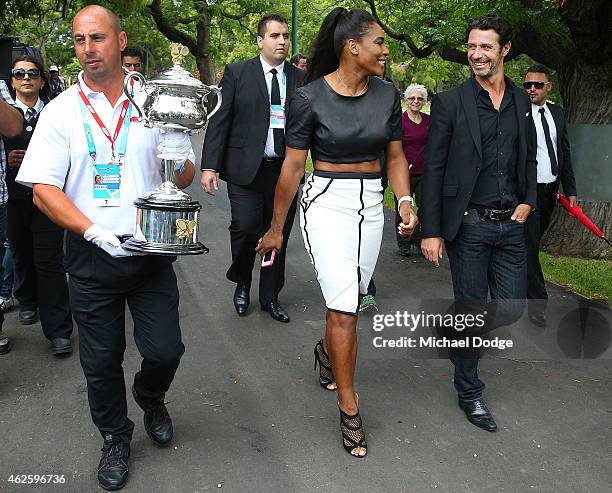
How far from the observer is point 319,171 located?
3.95 m

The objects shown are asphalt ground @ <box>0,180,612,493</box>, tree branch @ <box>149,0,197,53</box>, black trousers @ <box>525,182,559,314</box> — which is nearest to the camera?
asphalt ground @ <box>0,180,612,493</box>

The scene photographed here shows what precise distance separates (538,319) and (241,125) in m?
2.88

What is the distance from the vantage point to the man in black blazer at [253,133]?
5.77 metres

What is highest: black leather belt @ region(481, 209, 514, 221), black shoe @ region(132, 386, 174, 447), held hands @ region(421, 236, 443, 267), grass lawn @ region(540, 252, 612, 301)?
black leather belt @ region(481, 209, 514, 221)

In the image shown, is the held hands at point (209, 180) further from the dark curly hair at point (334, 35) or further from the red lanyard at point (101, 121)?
the red lanyard at point (101, 121)

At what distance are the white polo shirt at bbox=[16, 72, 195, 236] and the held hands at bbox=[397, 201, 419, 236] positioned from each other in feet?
4.57

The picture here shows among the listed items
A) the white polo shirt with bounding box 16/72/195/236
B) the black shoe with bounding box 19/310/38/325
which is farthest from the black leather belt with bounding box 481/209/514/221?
the black shoe with bounding box 19/310/38/325

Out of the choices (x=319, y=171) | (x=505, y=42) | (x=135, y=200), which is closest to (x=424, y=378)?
(x=319, y=171)

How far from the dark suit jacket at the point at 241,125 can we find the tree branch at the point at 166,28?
77.1 feet

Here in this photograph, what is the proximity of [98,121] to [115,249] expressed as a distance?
0.58 meters

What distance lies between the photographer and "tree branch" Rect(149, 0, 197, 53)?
92.9ft

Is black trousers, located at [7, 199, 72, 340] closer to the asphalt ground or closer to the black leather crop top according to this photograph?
the asphalt ground

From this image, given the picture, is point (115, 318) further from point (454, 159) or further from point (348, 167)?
point (454, 159)

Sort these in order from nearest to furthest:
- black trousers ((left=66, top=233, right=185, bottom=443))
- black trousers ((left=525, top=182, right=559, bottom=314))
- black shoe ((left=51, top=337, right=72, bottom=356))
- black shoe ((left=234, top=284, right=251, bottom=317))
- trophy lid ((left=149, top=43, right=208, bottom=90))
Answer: trophy lid ((left=149, top=43, right=208, bottom=90))
black trousers ((left=66, top=233, right=185, bottom=443))
black shoe ((left=51, top=337, right=72, bottom=356))
black trousers ((left=525, top=182, right=559, bottom=314))
black shoe ((left=234, top=284, right=251, bottom=317))
